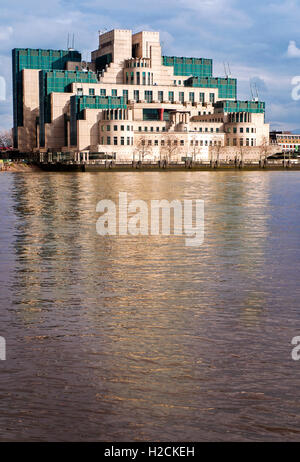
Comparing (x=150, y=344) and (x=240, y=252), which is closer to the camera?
(x=150, y=344)

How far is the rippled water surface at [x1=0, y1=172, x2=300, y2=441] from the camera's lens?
11242 mm

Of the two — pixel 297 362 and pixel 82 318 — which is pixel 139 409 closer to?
pixel 297 362

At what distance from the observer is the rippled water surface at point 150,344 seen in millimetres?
11242

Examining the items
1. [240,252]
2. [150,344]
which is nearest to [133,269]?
[240,252]

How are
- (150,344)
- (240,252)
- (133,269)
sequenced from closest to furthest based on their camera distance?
1. (150,344)
2. (133,269)
3. (240,252)

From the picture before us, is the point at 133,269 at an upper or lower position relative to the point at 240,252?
lower

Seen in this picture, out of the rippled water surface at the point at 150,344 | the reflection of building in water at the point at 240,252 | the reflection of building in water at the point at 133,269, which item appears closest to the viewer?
the rippled water surface at the point at 150,344

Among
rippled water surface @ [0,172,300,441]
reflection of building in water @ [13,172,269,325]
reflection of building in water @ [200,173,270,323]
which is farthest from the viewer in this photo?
Answer: reflection of building in water @ [200,173,270,323]

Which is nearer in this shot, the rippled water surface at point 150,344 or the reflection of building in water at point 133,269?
the rippled water surface at point 150,344

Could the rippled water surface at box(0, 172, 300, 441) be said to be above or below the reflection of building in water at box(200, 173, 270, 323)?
below

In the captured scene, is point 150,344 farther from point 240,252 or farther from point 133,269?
point 240,252

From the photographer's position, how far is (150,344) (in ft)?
50.4

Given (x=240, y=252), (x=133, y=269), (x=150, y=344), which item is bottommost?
(x=150, y=344)

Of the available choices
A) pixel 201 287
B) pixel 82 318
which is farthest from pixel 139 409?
pixel 201 287
